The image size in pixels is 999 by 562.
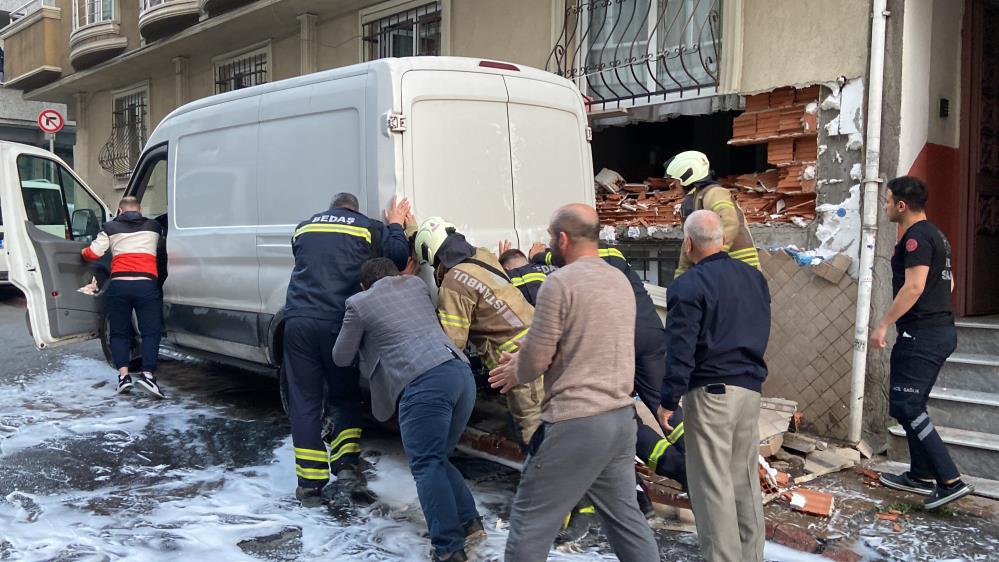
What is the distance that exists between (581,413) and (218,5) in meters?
10.9

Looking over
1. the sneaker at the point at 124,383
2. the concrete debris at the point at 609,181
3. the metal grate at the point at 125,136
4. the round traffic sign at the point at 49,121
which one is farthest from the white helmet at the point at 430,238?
the metal grate at the point at 125,136

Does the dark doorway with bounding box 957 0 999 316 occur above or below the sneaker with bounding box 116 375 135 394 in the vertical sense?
above

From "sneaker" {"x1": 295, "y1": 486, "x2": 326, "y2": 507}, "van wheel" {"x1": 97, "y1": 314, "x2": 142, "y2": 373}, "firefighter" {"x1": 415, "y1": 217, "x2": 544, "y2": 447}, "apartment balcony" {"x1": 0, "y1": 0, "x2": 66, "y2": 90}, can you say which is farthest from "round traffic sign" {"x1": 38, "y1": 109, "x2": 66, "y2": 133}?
"firefighter" {"x1": 415, "y1": 217, "x2": 544, "y2": 447}

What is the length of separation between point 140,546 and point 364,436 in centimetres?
205

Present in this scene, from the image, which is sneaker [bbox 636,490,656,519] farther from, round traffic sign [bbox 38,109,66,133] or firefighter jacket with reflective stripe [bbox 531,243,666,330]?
round traffic sign [bbox 38,109,66,133]

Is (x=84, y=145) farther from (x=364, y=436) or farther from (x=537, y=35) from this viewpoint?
(x=364, y=436)

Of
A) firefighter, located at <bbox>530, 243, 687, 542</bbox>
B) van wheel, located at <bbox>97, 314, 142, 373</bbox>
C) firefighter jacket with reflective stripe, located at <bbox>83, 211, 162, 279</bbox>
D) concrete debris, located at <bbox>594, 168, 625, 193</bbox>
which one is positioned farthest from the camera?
concrete debris, located at <bbox>594, 168, 625, 193</bbox>

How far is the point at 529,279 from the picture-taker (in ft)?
14.7

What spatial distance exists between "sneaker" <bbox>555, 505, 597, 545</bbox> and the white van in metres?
1.65

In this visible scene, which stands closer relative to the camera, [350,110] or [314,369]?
[314,369]

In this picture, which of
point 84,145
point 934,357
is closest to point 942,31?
point 934,357

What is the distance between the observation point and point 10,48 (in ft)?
59.5

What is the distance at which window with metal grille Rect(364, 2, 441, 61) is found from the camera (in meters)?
9.76

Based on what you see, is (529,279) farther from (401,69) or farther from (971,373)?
(971,373)
